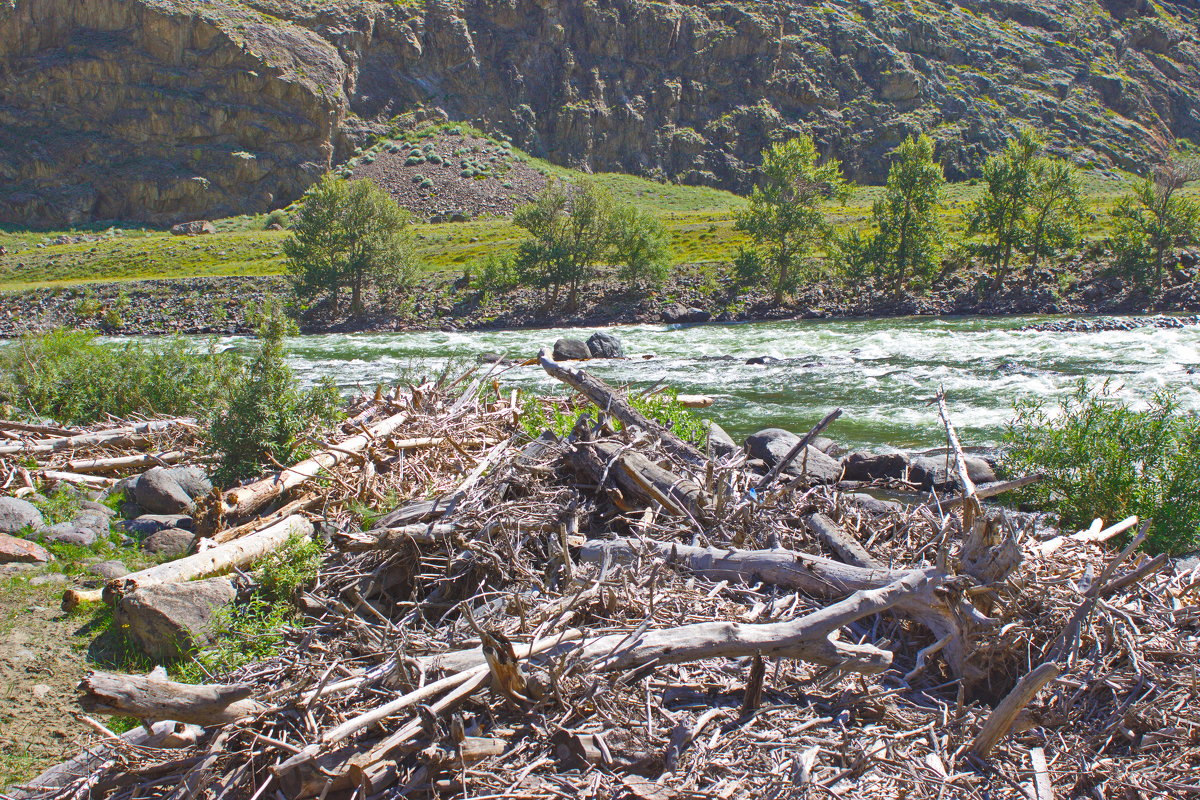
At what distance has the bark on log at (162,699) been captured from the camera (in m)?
2.89

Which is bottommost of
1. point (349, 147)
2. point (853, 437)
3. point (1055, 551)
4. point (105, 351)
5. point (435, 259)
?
point (853, 437)

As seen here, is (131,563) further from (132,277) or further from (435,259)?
(132,277)

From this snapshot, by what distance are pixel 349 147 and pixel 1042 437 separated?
146 m

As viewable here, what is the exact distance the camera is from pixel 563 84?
165 meters

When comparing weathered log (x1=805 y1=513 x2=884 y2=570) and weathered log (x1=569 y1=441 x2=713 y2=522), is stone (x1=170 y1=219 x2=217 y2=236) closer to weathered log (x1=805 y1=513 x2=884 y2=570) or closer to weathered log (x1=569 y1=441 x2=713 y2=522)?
weathered log (x1=569 y1=441 x2=713 y2=522)

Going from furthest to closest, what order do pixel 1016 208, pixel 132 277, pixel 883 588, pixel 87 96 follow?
pixel 87 96, pixel 132 277, pixel 1016 208, pixel 883 588

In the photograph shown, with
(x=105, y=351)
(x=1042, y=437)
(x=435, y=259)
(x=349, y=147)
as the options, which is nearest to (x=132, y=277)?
(x=435, y=259)

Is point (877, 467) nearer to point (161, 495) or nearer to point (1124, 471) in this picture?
point (1124, 471)

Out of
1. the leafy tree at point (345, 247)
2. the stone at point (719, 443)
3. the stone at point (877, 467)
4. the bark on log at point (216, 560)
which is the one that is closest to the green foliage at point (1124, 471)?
the stone at point (877, 467)

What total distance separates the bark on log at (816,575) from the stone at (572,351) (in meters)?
22.3

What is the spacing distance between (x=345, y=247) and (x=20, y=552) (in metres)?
46.4

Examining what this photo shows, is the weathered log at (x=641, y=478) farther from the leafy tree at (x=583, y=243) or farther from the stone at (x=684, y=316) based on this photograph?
the leafy tree at (x=583, y=243)

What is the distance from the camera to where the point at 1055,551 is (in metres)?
4.98

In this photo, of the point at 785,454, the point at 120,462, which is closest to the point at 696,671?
the point at 785,454
